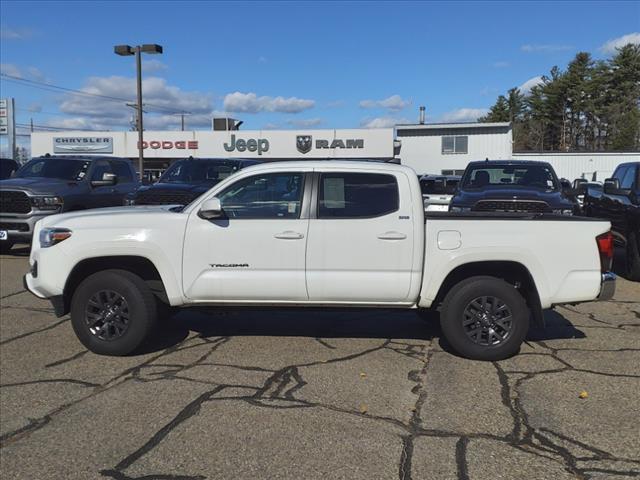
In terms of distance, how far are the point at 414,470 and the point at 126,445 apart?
182 cm

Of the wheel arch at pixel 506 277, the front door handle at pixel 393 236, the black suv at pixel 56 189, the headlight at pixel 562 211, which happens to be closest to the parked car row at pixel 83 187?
the black suv at pixel 56 189

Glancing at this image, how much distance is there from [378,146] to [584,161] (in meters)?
14.1

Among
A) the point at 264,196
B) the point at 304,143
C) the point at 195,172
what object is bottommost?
the point at 264,196

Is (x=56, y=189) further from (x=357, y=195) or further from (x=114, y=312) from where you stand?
(x=357, y=195)

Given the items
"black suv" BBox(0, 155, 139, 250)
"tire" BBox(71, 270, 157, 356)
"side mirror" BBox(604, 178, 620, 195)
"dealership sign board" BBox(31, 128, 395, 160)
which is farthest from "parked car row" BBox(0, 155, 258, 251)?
"dealership sign board" BBox(31, 128, 395, 160)

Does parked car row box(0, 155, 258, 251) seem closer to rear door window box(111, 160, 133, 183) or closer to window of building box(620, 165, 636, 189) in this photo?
rear door window box(111, 160, 133, 183)

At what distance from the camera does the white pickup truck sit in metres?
5.45

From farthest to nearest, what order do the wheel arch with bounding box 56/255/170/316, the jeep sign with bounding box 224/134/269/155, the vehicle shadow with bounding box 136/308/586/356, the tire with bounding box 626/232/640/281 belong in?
1. the jeep sign with bounding box 224/134/269/155
2. the tire with bounding box 626/232/640/281
3. the vehicle shadow with bounding box 136/308/586/356
4. the wheel arch with bounding box 56/255/170/316

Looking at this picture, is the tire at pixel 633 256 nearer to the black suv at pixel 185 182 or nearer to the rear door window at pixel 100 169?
the black suv at pixel 185 182

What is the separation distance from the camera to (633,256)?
31.8 ft

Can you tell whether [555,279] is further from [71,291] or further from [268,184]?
[71,291]

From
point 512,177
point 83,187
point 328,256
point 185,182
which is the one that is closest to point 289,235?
point 328,256

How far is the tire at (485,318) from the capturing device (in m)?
5.47

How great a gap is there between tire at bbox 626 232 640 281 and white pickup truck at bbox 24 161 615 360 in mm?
4660
